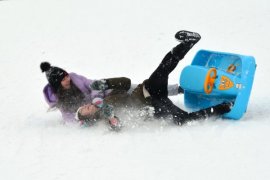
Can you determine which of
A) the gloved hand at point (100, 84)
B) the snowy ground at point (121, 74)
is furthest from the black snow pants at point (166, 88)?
the gloved hand at point (100, 84)

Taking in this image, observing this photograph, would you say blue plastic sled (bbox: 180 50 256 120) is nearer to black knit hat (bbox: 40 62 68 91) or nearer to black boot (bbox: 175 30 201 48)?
black boot (bbox: 175 30 201 48)

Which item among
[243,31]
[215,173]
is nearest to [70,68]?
[243,31]

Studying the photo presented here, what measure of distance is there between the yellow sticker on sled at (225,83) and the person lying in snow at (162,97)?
21cm

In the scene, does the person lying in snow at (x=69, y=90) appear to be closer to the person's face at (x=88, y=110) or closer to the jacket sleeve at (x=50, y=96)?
the jacket sleeve at (x=50, y=96)

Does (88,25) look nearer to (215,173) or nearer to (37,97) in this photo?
(37,97)

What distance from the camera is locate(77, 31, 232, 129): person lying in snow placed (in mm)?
4070

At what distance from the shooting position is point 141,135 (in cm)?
383

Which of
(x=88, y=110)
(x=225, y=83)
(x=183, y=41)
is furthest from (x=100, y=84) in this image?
(x=225, y=83)

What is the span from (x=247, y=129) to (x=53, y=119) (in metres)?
2.04

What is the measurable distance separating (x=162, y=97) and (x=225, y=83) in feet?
1.91

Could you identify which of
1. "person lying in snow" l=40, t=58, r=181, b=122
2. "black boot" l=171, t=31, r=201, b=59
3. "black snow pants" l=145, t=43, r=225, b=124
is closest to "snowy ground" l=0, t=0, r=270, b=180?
"black snow pants" l=145, t=43, r=225, b=124

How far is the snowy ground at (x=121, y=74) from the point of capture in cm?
319

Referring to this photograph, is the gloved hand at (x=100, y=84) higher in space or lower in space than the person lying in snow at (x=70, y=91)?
higher

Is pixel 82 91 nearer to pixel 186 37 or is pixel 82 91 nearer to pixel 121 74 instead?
pixel 186 37
